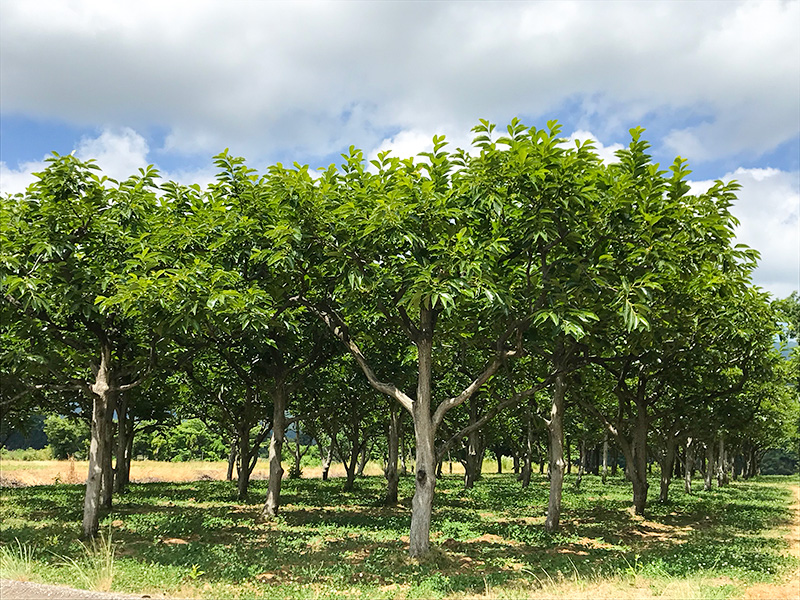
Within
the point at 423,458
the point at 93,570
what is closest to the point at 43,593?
the point at 93,570

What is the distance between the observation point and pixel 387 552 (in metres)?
13.8

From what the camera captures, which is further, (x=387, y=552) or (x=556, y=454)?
(x=556, y=454)

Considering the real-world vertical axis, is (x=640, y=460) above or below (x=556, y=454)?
below

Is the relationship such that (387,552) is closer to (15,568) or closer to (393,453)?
(15,568)

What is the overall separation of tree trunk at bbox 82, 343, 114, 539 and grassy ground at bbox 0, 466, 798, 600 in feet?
1.88

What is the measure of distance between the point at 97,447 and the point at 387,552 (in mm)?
7460

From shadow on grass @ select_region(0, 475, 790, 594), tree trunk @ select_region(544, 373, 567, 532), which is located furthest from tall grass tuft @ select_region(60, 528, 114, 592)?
tree trunk @ select_region(544, 373, 567, 532)

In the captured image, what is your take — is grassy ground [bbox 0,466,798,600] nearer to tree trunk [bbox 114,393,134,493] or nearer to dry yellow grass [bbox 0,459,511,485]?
tree trunk [bbox 114,393,134,493]

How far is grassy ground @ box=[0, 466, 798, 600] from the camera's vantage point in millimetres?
10328

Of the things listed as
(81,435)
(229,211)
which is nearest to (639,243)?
(229,211)

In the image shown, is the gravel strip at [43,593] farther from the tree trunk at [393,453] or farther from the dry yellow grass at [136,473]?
the dry yellow grass at [136,473]

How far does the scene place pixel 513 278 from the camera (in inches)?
503

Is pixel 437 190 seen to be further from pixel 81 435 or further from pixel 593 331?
pixel 81 435

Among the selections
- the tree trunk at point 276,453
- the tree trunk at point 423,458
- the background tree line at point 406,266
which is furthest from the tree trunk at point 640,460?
the tree trunk at point 276,453
